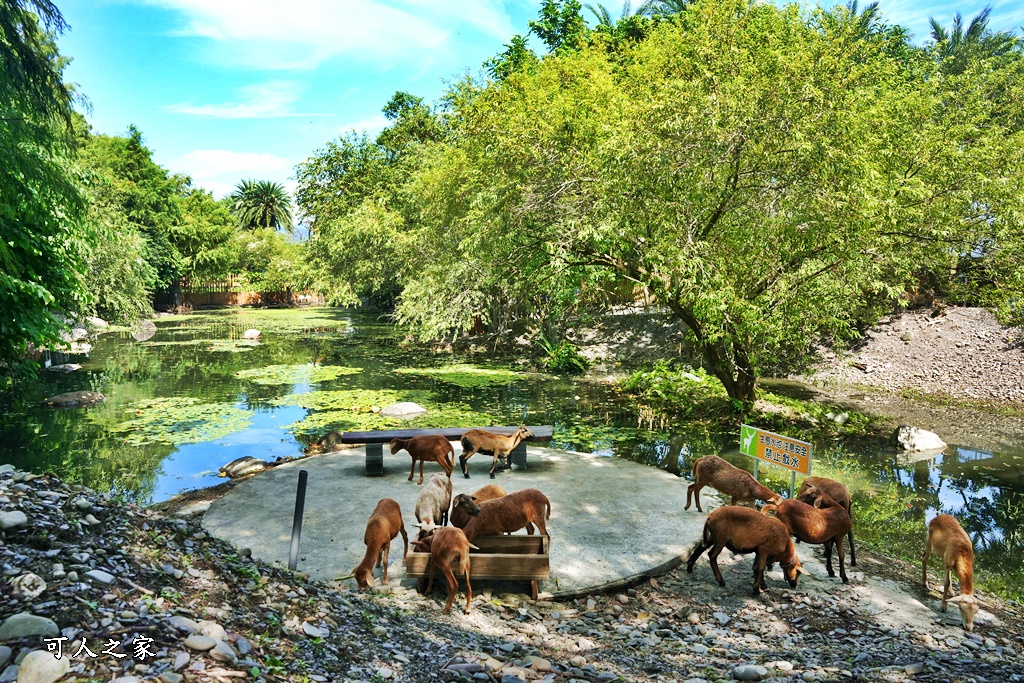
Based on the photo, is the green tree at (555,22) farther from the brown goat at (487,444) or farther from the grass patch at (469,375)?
the brown goat at (487,444)

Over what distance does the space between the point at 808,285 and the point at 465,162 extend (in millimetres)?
14186

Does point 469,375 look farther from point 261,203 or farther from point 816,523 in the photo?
point 261,203

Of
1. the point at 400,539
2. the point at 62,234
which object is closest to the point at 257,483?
the point at 400,539

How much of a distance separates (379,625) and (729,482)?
501 centimetres

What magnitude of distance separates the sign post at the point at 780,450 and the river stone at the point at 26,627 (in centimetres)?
795

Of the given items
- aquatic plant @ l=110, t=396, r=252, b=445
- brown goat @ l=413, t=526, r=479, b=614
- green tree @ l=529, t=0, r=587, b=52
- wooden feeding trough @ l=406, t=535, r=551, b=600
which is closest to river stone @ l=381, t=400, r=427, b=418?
aquatic plant @ l=110, t=396, r=252, b=445

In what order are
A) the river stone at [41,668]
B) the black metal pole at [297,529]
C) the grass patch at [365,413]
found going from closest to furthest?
the river stone at [41,668] → the black metal pole at [297,529] → the grass patch at [365,413]

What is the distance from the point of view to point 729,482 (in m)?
8.38

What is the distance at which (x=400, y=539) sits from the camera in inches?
309

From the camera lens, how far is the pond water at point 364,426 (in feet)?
35.6

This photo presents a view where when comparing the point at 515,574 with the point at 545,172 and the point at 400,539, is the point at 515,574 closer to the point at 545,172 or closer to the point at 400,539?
the point at 400,539

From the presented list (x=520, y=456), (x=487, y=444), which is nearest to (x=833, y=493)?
(x=520, y=456)

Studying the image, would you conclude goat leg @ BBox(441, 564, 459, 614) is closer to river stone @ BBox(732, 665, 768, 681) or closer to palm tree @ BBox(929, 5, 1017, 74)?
river stone @ BBox(732, 665, 768, 681)

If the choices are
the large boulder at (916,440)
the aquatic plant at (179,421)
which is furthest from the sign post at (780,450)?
the aquatic plant at (179,421)
